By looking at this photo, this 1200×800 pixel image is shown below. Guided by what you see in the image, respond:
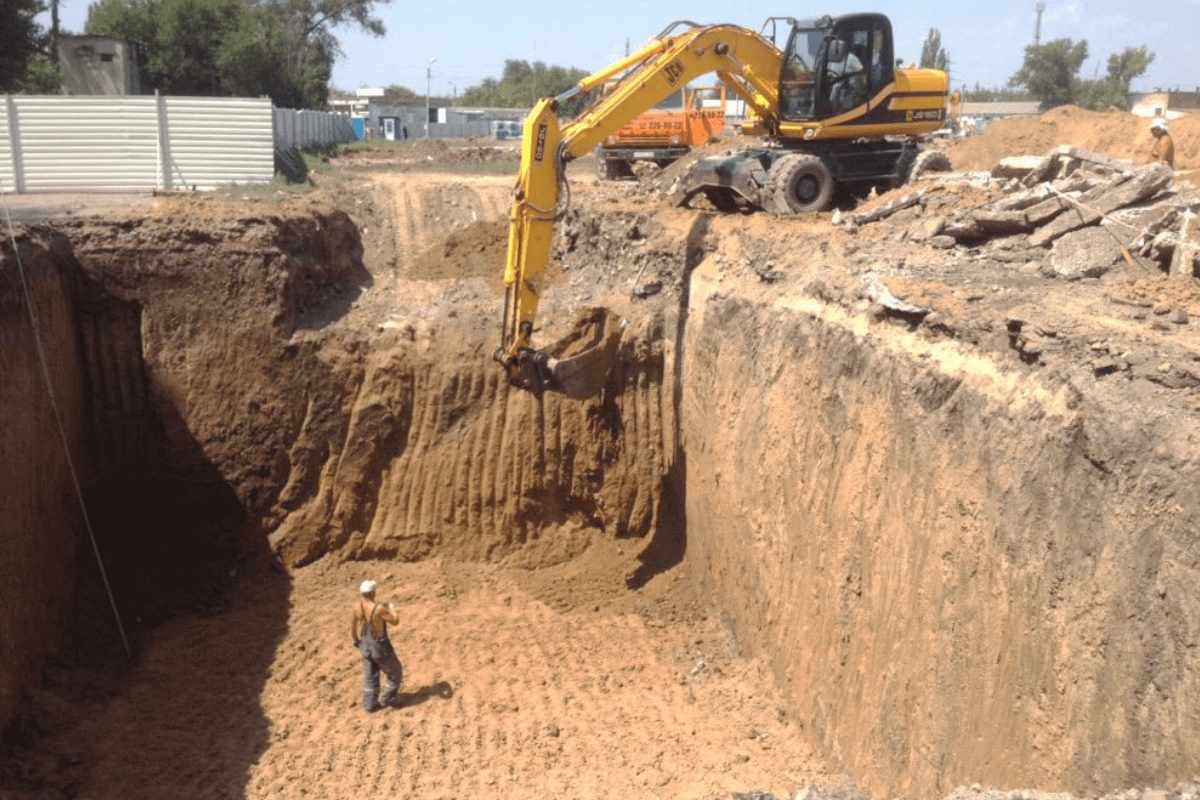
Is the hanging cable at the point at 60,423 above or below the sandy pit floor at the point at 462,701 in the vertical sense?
above

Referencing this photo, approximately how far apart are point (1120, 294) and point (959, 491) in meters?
2.07

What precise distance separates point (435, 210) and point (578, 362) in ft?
19.4

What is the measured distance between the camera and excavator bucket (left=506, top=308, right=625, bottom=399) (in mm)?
10531

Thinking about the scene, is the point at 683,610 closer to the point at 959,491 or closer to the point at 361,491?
the point at 361,491

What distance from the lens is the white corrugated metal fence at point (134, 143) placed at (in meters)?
17.3

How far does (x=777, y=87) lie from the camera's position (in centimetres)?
1323

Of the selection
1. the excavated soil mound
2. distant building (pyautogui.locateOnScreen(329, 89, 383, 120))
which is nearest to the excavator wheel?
the excavated soil mound

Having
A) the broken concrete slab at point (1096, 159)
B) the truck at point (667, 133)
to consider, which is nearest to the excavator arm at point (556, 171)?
the broken concrete slab at point (1096, 159)

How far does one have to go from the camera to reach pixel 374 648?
A: 941 cm

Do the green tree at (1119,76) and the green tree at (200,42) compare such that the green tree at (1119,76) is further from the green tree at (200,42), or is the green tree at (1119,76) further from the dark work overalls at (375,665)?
the dark work overalls at (375,665)

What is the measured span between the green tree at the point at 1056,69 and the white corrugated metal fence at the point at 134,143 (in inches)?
1863

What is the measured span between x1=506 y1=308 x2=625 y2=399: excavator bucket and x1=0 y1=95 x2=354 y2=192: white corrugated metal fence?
324 inches

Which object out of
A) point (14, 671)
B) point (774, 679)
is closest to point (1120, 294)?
point (774, 679)

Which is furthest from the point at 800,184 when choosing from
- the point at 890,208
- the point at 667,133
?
the point at 667,133
